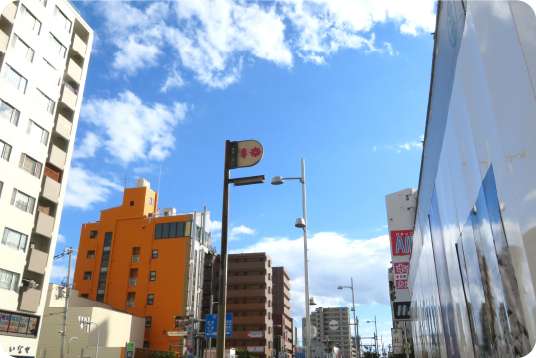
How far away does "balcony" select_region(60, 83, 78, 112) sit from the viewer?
37.7 m

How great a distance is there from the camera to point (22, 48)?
33.0 metres

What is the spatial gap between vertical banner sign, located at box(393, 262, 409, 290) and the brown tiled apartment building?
52986 millimetres

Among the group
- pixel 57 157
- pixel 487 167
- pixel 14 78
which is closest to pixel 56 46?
pixel 14 78

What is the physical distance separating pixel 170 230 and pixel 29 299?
39173 mm

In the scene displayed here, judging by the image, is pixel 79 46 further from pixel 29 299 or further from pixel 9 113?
pixel 29 299

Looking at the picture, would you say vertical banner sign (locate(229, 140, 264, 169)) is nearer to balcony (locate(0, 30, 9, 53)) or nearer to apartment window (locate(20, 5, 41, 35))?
balcony (locate(0, 30, 9, 53))

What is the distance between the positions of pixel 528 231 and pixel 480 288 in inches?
77.5

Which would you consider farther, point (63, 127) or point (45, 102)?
point (63, 127)

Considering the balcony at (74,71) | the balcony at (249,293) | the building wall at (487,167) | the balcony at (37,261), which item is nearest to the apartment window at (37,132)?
the balcony at (74,71)

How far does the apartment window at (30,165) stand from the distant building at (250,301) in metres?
53.6

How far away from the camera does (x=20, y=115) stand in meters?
32.3

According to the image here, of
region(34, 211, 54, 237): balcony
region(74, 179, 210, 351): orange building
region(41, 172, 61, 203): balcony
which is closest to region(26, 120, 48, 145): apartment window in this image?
region(41, 172, 61, 203): balcony

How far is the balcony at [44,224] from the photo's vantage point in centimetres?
3334

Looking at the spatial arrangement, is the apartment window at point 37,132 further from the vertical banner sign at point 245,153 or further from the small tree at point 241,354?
the small tree at point 241,354
